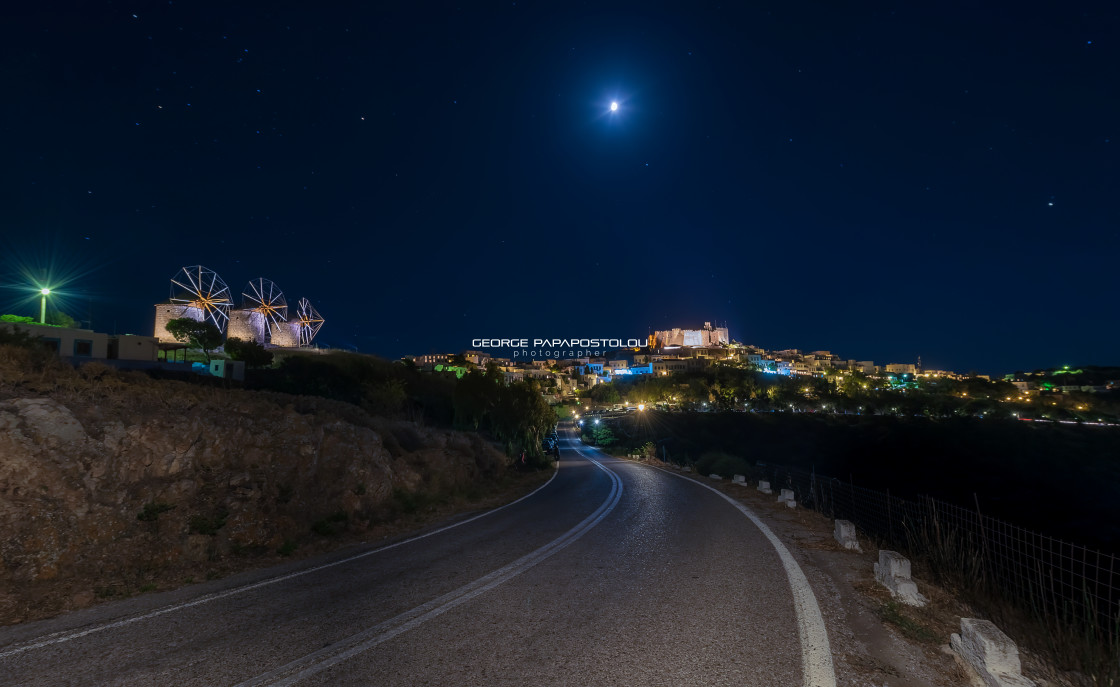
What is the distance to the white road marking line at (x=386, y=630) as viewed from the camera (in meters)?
4.64

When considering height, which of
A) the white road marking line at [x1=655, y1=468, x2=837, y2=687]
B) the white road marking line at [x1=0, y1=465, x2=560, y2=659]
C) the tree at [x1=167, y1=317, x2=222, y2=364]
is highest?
the tree at [x1=167, y1=317, x2=222, y2=364]

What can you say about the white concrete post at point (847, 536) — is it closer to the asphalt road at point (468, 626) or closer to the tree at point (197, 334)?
the asphalt road at point (468, 626)

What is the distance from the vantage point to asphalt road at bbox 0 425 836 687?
15.3ft

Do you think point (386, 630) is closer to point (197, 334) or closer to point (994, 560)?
point (994, 560)

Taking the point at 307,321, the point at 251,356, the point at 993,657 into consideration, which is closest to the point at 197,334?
the point at 251,356

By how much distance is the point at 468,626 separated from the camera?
224 inches

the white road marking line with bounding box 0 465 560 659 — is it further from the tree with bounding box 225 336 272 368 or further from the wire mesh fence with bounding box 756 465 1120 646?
the tree with bounding box 225 336 272 368

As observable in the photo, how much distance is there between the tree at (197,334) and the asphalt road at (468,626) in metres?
71.1

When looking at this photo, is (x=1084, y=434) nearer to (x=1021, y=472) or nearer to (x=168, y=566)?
(x=1021, y=472)

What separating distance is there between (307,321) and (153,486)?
5657 inches

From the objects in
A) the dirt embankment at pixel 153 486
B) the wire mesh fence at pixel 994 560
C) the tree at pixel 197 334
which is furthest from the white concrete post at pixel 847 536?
the tree at pixel 197 334

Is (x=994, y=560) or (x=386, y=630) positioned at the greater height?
(x=386, y=630)

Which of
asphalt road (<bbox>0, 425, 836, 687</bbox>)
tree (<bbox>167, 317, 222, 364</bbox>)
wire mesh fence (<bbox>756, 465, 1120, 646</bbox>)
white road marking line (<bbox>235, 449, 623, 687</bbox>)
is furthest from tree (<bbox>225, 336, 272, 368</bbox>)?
wire mesh fence (<bbox>756, 465, 1120, 646</bbox>)

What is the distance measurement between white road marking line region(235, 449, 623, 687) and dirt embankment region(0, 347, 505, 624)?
406 cm
